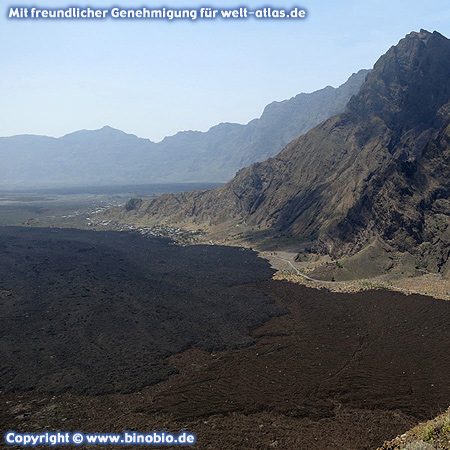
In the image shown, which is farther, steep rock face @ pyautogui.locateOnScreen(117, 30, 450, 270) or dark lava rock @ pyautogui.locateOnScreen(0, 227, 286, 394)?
steep rock face @ pyautogui.locateOnScreen(117, 30, 450, 270)

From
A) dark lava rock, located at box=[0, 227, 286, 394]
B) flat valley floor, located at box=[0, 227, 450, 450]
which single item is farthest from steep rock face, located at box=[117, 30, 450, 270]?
dark lava rock, located at box=[0, 227, 286, 394]

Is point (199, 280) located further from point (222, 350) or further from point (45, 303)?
point (222, 350)

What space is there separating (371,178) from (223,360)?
72.4 meters

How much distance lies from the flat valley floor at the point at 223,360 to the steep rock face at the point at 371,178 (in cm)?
2100

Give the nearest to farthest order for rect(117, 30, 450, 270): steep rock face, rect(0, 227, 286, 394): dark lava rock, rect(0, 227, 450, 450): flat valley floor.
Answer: rect(0, 227, 450, 450): flat valley floor < rect(0, 227, 286, 394): dark lava rock < rect(117, 30, 450, 270): steep rock face

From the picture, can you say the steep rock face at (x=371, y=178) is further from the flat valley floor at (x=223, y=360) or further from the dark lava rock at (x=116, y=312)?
the dark lava rock at (x=116, y=312)

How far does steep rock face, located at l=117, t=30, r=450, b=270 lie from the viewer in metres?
80.1

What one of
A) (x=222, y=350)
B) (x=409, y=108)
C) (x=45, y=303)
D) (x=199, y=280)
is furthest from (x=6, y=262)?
(x=409, y=108)

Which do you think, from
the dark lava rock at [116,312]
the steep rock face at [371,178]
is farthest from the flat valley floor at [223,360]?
the steep rock face at [371,178]

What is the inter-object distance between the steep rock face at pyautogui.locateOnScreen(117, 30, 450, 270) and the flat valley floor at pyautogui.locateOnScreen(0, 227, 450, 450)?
20996mm

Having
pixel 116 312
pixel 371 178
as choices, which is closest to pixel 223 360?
pixel 116 312

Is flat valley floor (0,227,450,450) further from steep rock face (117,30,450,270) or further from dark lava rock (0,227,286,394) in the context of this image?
steep rock face (117,30,450,270)

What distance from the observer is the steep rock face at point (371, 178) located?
263 ft

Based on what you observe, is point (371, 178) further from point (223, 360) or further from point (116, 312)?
point (223, 360)
